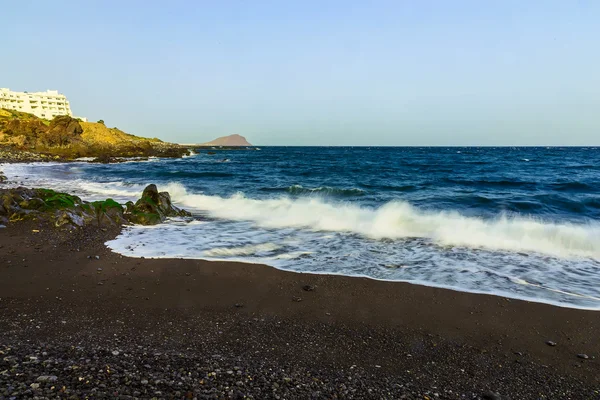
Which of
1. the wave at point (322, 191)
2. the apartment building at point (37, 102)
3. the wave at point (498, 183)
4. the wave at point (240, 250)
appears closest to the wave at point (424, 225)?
the wave at point (240, 250)

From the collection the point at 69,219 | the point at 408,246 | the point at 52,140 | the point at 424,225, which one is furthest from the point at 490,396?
the point at 52,140

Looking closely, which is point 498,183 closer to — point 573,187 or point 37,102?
point 573,187

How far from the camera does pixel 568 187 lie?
2197 centimetres

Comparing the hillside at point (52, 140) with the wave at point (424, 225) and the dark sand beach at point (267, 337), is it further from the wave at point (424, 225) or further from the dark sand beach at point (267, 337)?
the dark sand beach at point (267, 337)

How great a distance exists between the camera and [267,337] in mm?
4539

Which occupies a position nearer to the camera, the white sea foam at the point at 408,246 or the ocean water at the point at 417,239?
the white sea foam at the point at 408,246

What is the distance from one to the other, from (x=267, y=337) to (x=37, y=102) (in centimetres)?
12337

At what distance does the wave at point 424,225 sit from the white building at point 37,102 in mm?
102687

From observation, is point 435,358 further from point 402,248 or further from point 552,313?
point 402,248

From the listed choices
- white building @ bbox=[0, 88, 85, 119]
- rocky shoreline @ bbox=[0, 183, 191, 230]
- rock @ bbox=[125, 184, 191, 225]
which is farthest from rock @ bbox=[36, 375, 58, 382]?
white building @ bbox=[0, 88, 85, 119]

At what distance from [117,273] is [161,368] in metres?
3.83

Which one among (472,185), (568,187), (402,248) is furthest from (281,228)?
(568,187)

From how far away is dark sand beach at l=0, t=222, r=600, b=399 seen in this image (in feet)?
11.0

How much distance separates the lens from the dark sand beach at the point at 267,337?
337 centimetres
